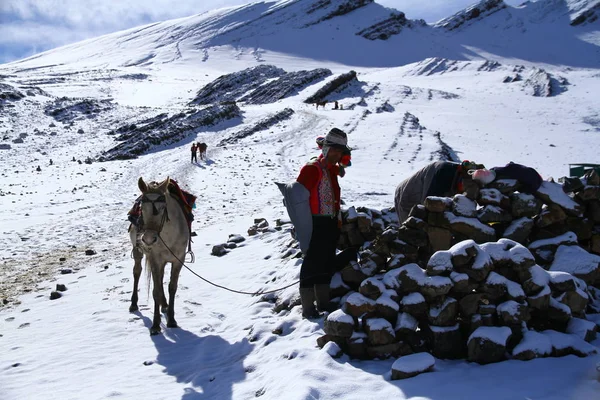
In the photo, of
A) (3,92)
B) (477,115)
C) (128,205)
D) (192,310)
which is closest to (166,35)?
(3,92)

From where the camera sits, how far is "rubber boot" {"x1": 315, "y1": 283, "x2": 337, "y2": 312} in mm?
5977

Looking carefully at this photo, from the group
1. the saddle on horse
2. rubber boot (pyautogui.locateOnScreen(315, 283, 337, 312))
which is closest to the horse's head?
the saddle on horse

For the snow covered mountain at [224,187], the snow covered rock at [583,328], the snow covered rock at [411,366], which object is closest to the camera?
the snow covered rock at [411,366]

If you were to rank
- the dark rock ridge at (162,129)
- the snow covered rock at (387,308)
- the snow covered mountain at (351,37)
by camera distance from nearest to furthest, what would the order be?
the snow covered rock at (387,308)
the dark rock ridge at (162,129)
the snow covered mountain at (351,37)

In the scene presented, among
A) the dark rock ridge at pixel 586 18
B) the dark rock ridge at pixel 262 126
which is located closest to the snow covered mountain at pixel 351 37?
the dark rock ridge at pixel 586 18

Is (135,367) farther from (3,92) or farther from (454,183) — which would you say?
(3,92)

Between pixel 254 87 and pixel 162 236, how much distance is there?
2026 inches

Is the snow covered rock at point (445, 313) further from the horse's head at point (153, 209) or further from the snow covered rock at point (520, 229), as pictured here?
the horse's head at point (153, 209)

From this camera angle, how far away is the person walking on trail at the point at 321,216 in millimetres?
5855

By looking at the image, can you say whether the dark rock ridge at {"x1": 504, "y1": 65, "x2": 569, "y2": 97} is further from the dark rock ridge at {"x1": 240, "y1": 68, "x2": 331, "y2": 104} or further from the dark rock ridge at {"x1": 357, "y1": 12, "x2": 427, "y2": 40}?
the dark rock ridge at {"x1": 357, "y1": 12, "x2": 427, "y2": 40}

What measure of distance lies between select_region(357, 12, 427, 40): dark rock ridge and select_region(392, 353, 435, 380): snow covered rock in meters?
115

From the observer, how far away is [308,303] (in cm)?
596

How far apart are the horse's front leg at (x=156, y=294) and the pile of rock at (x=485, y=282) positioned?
304cm

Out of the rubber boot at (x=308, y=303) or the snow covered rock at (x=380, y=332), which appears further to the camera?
the rubber boot at (x=308, y=303)
